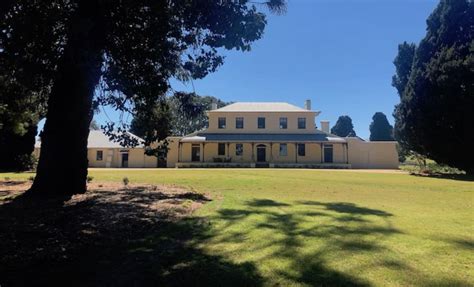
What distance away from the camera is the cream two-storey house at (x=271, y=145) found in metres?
44.7

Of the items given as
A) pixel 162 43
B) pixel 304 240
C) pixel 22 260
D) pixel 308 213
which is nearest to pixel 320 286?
pixel 304 240

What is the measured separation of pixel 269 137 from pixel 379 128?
30.3 meters

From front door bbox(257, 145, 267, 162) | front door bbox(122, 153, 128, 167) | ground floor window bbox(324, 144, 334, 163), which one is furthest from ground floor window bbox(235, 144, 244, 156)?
front door bbox(122, 153, 128, 167)

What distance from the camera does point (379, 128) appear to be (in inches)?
2680

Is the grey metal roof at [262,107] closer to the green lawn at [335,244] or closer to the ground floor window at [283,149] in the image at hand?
the ground floor window at [283,149]

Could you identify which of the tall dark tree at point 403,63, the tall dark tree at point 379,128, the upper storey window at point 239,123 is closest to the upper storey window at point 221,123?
the upper storey window at point 239,123

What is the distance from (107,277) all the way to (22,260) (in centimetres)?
142

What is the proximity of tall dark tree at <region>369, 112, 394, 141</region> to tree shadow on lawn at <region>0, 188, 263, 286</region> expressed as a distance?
62065mm

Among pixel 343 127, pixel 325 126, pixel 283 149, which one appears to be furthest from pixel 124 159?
pixel 343 127

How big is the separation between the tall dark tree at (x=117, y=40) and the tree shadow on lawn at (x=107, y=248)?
2692 mm

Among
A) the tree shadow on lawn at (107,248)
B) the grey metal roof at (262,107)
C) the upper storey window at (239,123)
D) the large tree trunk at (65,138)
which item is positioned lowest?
the tree shadow on lawn at (107,248)

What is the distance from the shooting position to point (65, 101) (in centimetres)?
1118

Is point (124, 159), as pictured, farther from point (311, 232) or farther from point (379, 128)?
point (311, 232)

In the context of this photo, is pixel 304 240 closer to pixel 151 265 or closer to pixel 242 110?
pixel 151 265
